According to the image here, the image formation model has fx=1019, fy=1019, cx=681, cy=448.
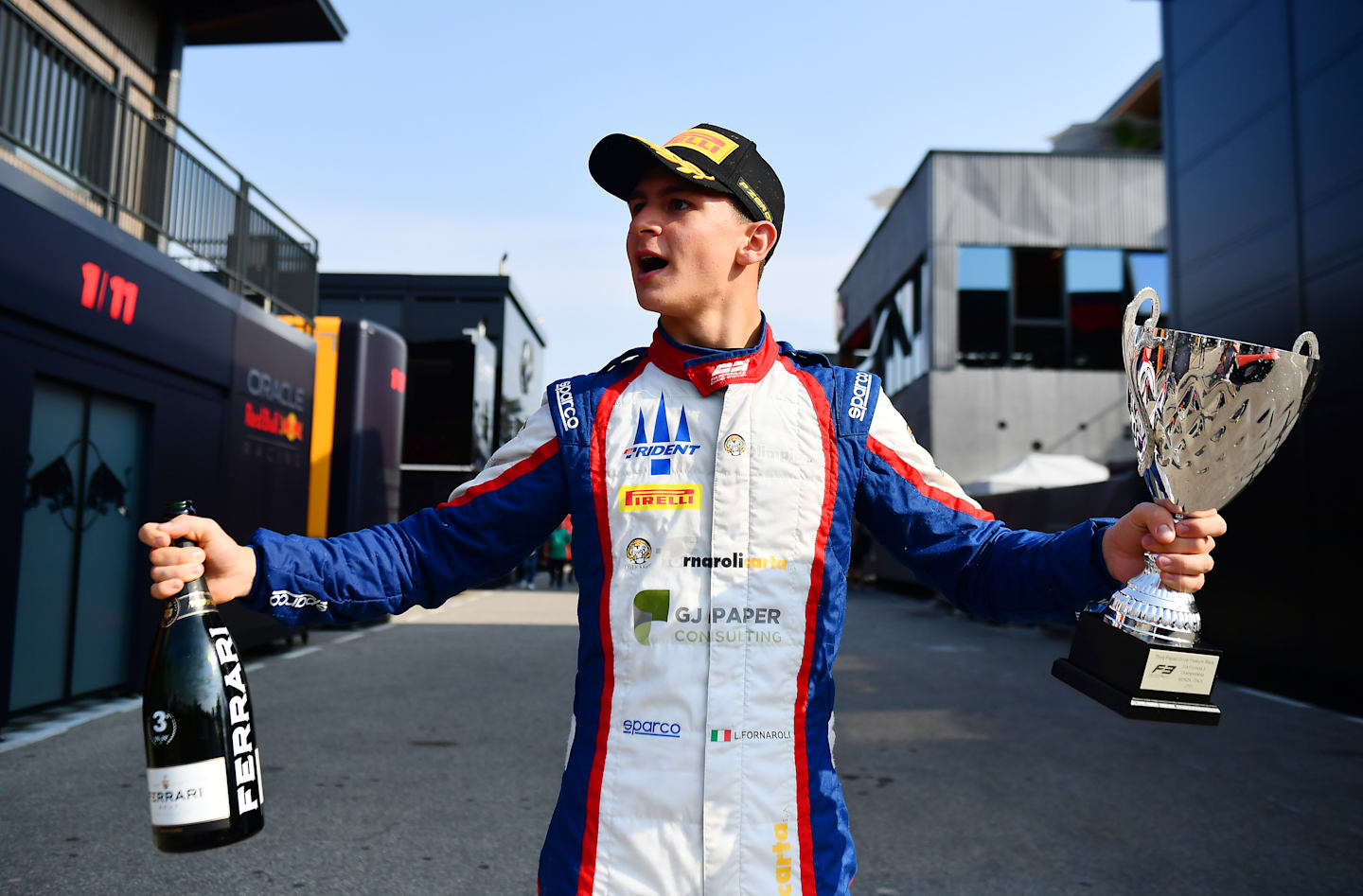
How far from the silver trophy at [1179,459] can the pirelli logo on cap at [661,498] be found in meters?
0.73

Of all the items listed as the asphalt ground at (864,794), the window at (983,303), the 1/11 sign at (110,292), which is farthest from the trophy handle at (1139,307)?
the window at (983,303)

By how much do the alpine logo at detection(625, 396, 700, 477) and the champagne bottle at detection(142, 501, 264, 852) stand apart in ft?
2.58

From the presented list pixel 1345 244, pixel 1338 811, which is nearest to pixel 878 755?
pixel 1338 811

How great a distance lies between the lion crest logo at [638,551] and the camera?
72.1 inches

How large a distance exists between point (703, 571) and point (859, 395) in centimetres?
46

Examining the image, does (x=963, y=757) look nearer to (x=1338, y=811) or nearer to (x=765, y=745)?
(x=1338, y=811)

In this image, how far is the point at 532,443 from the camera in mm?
1987

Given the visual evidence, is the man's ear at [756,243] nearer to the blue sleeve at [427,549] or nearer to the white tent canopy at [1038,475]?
the blue sleeve at [427,549]

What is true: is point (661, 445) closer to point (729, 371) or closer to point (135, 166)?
point (729, 371)

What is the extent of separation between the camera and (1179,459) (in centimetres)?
184

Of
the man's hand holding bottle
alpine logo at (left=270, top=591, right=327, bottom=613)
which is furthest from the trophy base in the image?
the man's hand holding bottle

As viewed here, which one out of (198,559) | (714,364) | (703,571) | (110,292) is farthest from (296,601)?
(110,292)

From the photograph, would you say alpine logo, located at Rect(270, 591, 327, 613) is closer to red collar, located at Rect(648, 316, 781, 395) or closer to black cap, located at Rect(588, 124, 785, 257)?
red collar, located at Rect(648, 316, 781, 395)

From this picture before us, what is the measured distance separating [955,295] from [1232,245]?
38.9 ft
